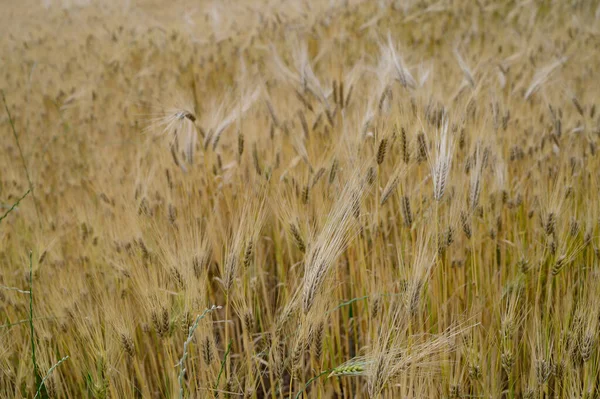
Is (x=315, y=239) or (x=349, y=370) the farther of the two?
(x=315, y=239)

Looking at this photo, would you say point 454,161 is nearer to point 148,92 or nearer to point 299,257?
point 299,257

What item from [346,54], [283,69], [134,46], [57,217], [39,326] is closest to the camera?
[39,326]

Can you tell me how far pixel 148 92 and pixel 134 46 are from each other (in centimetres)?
157

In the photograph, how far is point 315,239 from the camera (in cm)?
106

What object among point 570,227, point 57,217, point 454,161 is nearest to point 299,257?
point 454,161

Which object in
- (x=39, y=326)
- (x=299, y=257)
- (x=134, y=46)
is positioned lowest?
(x=299, y=257)

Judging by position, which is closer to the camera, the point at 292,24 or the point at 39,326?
the point at 39,326

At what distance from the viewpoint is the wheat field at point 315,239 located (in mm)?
918

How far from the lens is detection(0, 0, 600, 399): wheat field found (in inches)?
36.2

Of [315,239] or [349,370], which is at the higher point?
[315,239]

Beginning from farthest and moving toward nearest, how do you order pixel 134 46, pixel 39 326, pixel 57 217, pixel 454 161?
1. pixel 134 46
2. pixel 57 217
3. pixel 454 161
4. pixel 39 326

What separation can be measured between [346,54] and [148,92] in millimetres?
1624

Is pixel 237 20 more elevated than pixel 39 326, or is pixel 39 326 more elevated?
pixel 237 20

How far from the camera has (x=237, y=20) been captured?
5.18m
